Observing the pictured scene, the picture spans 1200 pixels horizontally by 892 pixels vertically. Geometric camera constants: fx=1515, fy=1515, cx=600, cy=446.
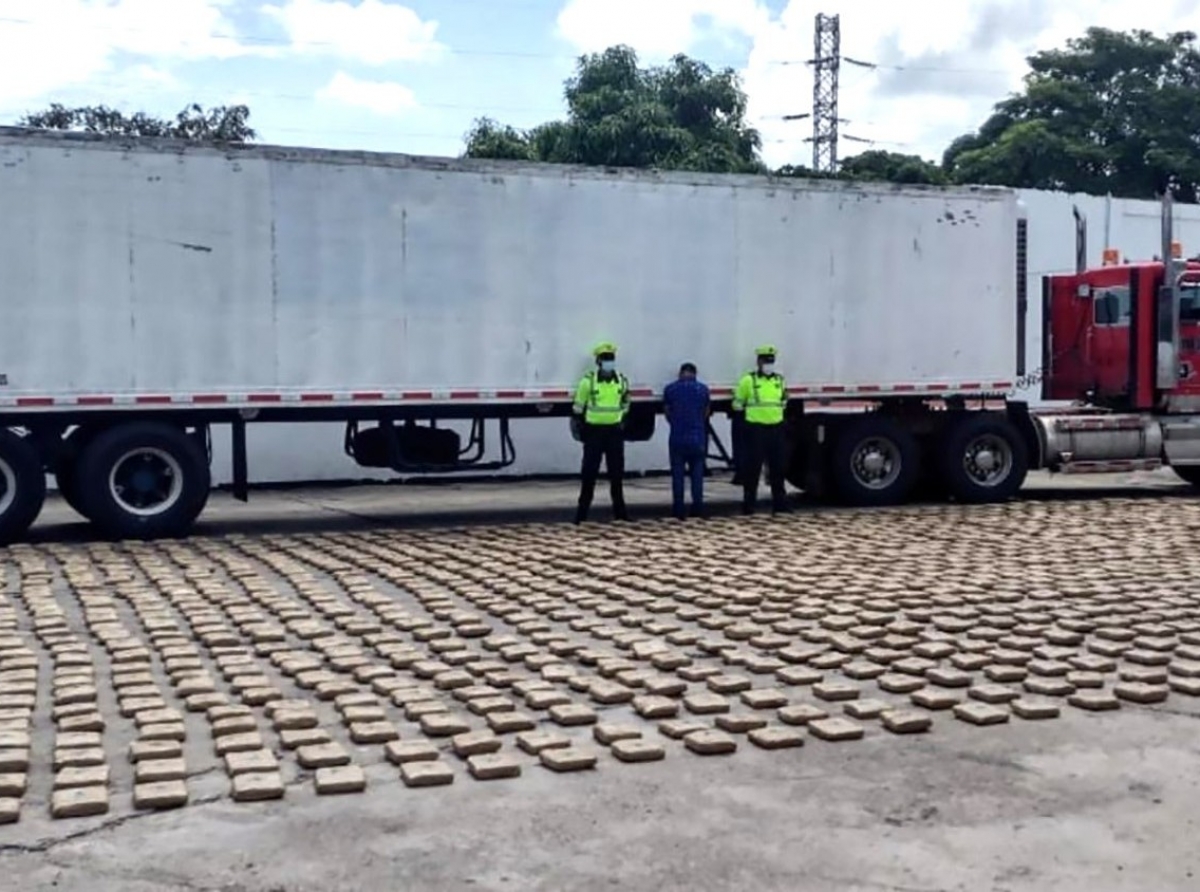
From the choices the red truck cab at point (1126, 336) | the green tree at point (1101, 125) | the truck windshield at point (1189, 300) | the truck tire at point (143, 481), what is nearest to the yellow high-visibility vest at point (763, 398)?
the red truck cab at point (1126, 336)

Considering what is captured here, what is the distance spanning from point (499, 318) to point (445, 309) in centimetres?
53

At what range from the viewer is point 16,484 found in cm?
1277

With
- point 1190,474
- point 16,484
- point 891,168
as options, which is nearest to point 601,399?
point 16,484

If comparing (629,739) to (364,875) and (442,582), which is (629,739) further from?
(442,582)

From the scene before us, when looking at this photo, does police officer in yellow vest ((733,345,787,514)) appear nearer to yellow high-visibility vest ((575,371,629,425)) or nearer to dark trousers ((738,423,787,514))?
dark trousers ((738,423,787,514))

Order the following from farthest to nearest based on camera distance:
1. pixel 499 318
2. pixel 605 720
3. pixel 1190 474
→ pixel 1190 474, pixel 499 318, pixel 605 720

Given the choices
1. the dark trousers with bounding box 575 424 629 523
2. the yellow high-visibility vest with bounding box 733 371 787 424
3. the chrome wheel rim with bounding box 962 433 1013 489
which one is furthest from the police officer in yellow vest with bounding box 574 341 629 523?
the chrome wheel rim with bounding box 962 433 1013 489

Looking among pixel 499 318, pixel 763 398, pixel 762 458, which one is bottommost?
pixel 762 458

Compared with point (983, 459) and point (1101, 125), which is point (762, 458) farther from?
point (1101, 125)

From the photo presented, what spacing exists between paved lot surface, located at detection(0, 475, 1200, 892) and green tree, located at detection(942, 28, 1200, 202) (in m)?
29.1

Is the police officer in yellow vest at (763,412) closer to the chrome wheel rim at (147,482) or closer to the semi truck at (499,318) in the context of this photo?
the semi truck at (499,318)

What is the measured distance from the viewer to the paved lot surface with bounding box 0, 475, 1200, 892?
4.85 metres

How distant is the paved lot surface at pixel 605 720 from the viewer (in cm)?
485

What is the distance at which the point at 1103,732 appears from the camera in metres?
6.38
